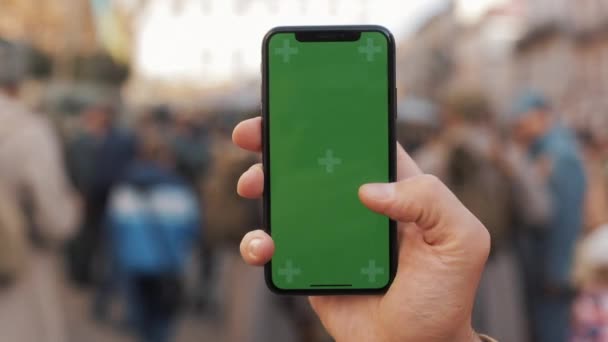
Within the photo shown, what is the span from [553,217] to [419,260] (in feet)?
10.7

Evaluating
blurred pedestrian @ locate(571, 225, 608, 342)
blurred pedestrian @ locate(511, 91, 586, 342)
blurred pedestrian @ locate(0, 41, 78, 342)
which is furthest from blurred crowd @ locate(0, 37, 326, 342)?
blurred pedestrian @ locate(511, 91, 586, 342)

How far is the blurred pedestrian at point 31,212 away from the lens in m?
3.46

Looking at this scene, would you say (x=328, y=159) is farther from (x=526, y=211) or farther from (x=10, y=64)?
(x=526, y=211)

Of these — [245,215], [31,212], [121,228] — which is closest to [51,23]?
[121,228]

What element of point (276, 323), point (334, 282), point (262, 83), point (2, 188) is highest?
point (262, 83)

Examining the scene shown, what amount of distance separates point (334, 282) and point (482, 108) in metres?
2.98

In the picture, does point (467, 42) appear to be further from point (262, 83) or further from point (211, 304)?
point (262, 83)

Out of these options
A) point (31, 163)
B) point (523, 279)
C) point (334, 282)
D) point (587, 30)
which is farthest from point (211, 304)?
point (587, 30)

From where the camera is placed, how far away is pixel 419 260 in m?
1.48

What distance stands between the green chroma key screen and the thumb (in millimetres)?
90

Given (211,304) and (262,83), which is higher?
(262,83)

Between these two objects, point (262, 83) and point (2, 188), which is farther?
point (2, 188)

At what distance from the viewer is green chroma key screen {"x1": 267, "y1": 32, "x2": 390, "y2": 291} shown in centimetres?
147

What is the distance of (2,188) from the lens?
3406 mm
